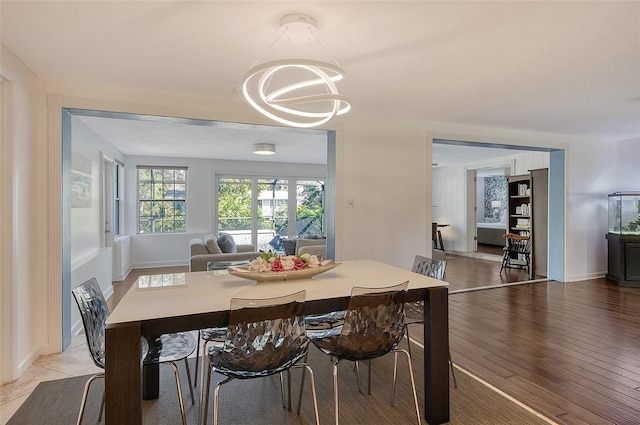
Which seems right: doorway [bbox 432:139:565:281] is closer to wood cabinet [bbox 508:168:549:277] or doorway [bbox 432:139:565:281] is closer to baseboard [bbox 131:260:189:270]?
wood cabinet [bbox 508:168:549:277]

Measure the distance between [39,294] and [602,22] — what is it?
4440 mm

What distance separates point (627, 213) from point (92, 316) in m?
7.09

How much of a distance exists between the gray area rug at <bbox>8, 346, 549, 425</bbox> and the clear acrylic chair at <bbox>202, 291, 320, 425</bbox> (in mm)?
604

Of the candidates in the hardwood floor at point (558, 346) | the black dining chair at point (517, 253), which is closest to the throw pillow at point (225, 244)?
the hardwood floor at point (558, 346)

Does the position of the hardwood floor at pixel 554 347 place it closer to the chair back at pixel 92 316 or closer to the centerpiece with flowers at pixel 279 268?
the chair back at pixel 92 316

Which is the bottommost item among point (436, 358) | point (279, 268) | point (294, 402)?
point (294, 402)

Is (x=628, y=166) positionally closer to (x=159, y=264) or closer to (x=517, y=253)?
(x=517, y=253)

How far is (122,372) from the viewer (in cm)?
149

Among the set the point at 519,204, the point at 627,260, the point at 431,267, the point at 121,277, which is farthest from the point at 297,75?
the point at 519,204

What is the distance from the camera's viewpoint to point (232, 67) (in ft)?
9.14

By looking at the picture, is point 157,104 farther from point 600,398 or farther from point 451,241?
point 451,241

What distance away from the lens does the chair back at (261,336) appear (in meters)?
1.56

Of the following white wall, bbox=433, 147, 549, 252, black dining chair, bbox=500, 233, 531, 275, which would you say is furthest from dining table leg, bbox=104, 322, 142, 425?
white wall, bbox=433, 147, 549, 252

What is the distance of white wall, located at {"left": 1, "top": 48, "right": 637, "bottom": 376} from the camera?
271 centimetres
